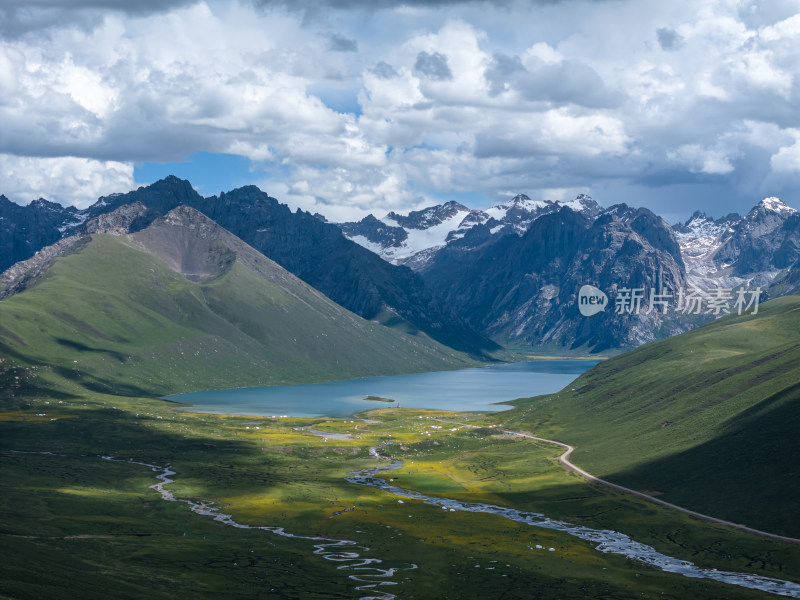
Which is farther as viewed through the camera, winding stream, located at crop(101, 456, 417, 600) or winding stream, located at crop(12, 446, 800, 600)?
winding stream, located at crop(12, 446, 800, 600)

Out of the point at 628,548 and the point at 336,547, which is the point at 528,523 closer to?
the point at 628,548

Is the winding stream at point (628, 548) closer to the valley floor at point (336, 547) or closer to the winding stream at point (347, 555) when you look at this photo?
the valley floor at point (336, 547)

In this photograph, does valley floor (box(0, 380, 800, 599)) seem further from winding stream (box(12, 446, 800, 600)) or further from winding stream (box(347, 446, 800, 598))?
winding stream (box(347, 446, 800, 598))

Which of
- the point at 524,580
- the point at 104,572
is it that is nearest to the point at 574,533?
Result: the point at 524,580

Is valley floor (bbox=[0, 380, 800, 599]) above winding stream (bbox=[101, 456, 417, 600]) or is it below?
above

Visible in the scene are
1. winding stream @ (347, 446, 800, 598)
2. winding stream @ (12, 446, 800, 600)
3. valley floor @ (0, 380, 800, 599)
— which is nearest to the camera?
valley floor @ (0, 380, 800, 599)

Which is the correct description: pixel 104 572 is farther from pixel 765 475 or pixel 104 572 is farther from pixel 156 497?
pixel 765 475

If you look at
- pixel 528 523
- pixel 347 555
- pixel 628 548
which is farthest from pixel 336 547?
pixel 628 548

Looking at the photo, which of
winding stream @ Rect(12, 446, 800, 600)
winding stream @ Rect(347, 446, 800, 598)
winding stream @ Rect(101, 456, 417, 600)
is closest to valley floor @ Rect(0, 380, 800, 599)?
winding stream @ Rect(101, 456, 417, 600)
